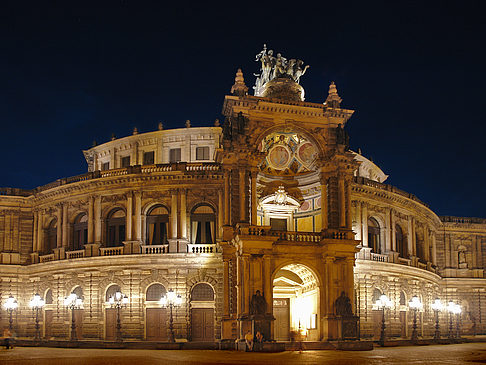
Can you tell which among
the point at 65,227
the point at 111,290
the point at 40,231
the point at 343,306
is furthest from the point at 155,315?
the point at 343,306

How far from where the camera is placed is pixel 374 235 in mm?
53969

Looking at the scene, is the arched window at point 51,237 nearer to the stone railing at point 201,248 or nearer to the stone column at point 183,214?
the stone column at point 183,214

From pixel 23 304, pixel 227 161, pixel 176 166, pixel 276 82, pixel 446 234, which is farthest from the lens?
pixel 446 234

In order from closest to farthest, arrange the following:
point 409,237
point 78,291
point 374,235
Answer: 1. point 78,291
2. point 374,235
3. point 409,237

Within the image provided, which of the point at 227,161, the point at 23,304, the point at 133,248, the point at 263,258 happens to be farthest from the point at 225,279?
the point at 23,304

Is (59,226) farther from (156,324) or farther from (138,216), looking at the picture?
(156,324)

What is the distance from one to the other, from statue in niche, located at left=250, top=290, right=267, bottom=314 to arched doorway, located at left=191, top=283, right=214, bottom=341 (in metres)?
10.6

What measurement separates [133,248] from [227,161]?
42.4 feet

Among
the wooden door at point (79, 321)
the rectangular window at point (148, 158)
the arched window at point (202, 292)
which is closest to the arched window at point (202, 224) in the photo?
the arched window at point (202, 292)

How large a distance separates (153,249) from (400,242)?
22625 millimetres

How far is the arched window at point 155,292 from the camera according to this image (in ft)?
A: 157

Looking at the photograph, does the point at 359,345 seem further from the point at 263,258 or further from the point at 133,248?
the point at 133,248

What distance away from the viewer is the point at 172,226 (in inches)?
1902

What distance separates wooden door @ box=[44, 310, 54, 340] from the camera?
50759 mm
